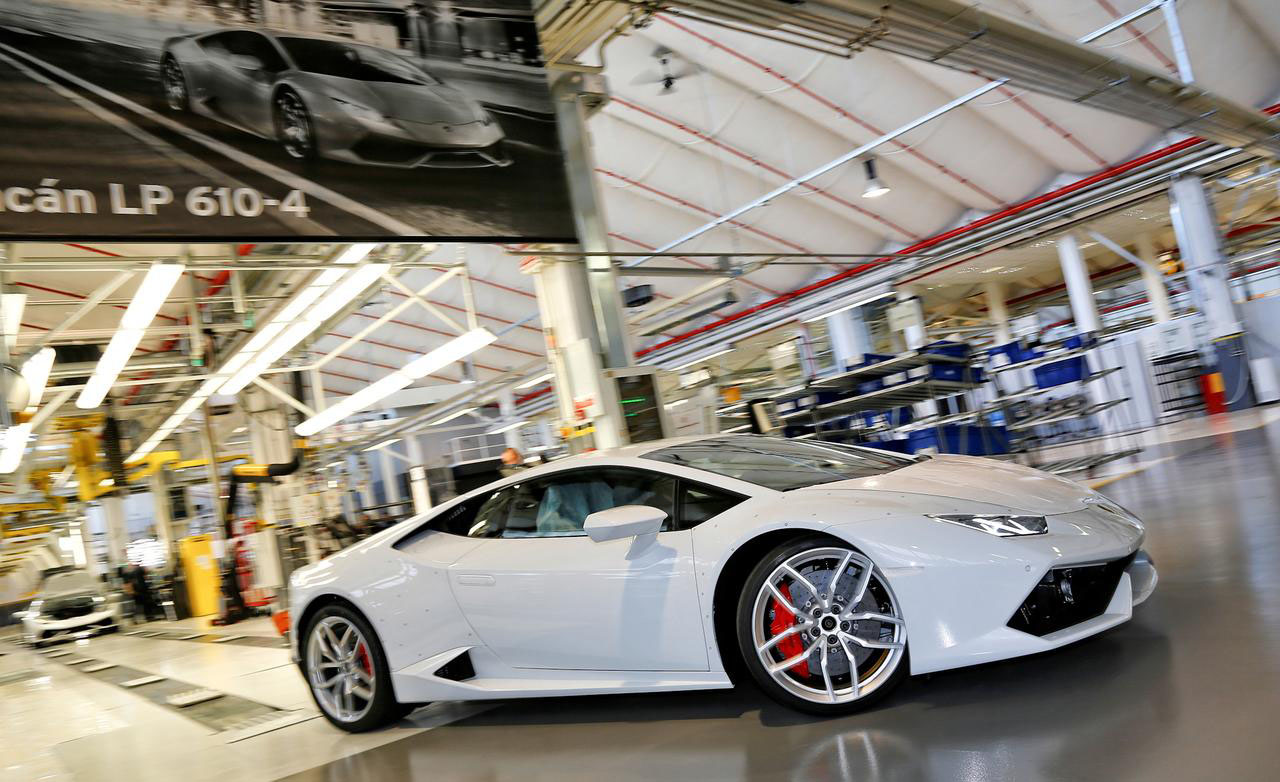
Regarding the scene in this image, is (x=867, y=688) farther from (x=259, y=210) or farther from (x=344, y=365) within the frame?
(x=344, y=365)

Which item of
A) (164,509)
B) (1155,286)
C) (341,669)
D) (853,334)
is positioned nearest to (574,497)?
(341,669)

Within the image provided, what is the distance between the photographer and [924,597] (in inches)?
109

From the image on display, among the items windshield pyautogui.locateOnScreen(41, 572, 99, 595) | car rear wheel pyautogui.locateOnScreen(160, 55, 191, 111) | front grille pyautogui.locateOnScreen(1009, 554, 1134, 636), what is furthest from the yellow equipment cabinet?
front grille pyautogui.locateOnScreen(1009, 554, 1134, 636)

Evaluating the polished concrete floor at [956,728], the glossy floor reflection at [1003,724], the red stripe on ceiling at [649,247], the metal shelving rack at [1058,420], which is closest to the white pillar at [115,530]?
the red stripe on ceiling at [649,247]

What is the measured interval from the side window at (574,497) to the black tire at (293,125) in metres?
2.75

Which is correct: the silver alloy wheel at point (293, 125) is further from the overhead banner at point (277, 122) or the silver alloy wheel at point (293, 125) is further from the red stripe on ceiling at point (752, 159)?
the red stripe on ceiling at point (752, 159)

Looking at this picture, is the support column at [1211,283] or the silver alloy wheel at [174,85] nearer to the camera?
the silver alloy wheel at [174,85]

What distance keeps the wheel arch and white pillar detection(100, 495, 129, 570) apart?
21.6 metres

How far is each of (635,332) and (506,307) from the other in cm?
502

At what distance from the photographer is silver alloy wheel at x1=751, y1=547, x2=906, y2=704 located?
9.56 ft

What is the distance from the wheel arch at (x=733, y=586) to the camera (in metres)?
3.07

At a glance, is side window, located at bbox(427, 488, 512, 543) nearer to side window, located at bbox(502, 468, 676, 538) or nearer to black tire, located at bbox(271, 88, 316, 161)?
side window, located at bbox(502, 468, 676, 538)

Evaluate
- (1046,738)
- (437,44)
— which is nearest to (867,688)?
(1046,738)

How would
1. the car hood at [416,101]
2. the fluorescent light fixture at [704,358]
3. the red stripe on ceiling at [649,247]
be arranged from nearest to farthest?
the car hood at [416,101]
the red stripe on ceiling at [649,247]
the fluorescent light fixture at [704,358]
